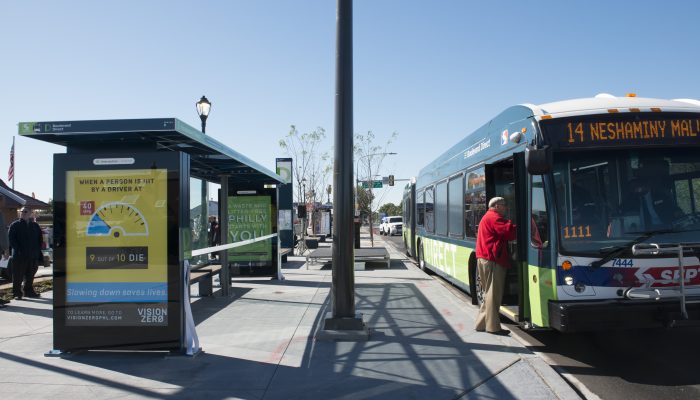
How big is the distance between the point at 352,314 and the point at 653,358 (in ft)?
11.9

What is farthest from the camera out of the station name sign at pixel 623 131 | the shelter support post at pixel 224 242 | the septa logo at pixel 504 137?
the shelter support post at pixel 224 242

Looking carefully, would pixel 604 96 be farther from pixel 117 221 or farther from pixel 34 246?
pixel 34 246

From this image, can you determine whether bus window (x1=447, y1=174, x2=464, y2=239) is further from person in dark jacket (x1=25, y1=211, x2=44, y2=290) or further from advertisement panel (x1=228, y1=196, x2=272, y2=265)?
person in dark jacket (x1=25, y1=211, x2=44, y2=290)

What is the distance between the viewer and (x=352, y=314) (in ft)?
24.1

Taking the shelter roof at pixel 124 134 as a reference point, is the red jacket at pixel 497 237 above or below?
below

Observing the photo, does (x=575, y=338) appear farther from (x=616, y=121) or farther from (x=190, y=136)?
(x=190, y=136)

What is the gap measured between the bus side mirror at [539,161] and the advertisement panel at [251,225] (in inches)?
363

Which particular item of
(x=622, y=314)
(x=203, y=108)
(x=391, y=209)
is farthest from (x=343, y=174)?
(x=391, y=209)

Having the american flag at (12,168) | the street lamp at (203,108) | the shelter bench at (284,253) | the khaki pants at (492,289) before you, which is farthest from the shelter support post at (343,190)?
the american flag at (12,168)

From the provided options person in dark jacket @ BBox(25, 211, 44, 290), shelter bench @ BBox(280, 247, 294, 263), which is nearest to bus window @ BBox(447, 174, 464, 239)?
person in dark jacket @ BBox(25, 211, 44, 290)

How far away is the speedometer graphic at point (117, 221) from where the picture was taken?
6426mm

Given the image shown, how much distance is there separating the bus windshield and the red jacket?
120 cm

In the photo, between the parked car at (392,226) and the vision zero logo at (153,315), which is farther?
the parked car at (392,226)

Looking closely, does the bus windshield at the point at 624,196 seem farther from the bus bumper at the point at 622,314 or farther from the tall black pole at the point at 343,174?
the tall black pole at the point at 343,174
